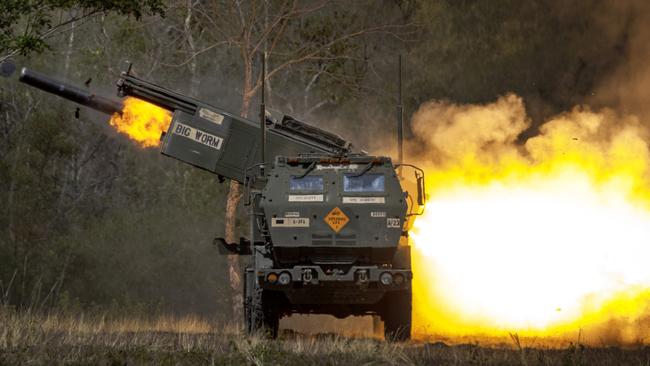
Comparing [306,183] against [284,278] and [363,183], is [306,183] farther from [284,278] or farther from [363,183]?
[284,278]

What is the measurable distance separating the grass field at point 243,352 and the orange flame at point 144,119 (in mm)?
4885

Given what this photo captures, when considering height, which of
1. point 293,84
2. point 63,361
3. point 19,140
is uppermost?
point 293,84

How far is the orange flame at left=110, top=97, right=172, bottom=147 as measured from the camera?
2297 cm

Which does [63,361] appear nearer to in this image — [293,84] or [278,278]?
[278,278]

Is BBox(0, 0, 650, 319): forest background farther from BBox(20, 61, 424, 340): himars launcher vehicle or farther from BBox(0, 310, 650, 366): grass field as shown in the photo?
BBox(0, 310, 650, 366): grass field

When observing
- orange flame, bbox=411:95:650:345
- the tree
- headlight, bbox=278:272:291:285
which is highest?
the tree

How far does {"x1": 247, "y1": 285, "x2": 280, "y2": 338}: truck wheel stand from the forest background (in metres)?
8.10

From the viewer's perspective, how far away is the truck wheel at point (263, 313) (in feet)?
66.0

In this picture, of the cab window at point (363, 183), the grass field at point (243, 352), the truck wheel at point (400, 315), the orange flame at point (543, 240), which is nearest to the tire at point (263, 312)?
the grass field at point (243, 352)

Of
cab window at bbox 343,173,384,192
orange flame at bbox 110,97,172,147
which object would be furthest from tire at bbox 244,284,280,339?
orange flame at bbox 110,97,172,147

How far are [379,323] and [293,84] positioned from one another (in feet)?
57.9

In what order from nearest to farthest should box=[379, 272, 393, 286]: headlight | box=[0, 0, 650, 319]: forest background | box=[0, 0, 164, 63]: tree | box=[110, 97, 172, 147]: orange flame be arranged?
box=[379, 272, 393, 286]: headlight < box=[0, 0, 164, 63]: tree < box=[110, 97, 172, 147]: orange flame < box=[0, 0, 650, 319]: forest background

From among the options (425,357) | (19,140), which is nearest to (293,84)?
(19,140)

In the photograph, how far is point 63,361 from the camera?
47.9ft
